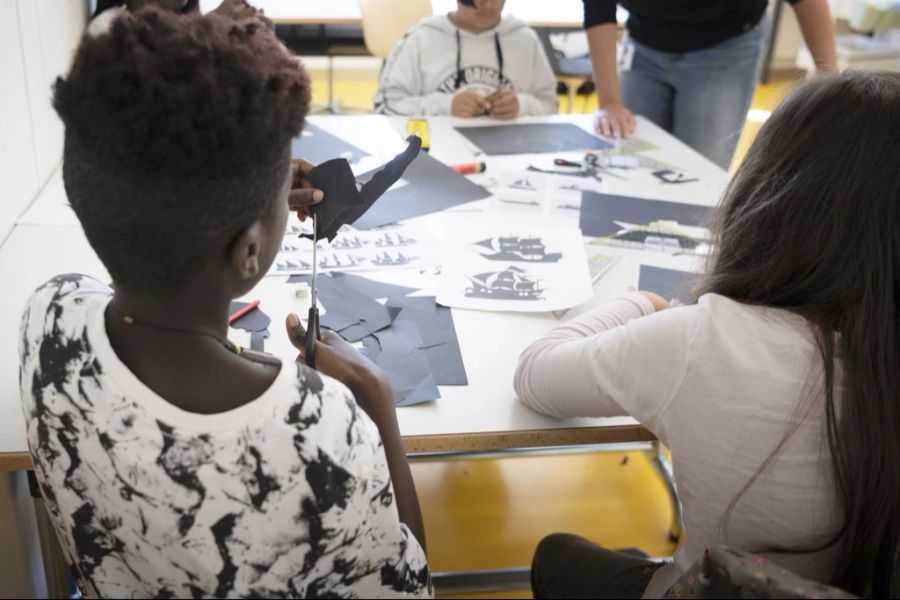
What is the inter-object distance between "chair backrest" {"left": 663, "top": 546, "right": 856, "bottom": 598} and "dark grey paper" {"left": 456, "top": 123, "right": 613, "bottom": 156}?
1425mm

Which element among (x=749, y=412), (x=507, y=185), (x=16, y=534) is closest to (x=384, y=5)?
(x=507, y=185)

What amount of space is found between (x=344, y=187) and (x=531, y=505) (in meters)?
1.13

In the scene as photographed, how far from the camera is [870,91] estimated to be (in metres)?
0.96

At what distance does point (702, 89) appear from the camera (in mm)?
2410

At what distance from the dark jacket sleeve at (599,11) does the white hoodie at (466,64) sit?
0.21 m

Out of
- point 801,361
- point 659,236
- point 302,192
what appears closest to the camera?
point 801,361

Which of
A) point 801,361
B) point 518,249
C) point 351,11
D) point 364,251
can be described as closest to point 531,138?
point 518,249

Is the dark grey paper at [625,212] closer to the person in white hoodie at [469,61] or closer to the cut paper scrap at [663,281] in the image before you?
the cut paper scrap at [663,281]

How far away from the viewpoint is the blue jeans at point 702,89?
94.3 inches

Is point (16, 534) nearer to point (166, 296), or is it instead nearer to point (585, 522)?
point (166, 296)

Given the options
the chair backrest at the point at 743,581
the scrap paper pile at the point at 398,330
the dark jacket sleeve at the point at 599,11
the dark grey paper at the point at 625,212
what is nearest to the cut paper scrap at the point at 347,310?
the scrap paper pile at the point at 398,330

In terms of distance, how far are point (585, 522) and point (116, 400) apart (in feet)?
4.87

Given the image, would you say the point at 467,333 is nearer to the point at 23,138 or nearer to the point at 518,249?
the point at 518,249

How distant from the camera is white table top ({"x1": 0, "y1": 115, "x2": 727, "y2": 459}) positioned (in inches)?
43.9
